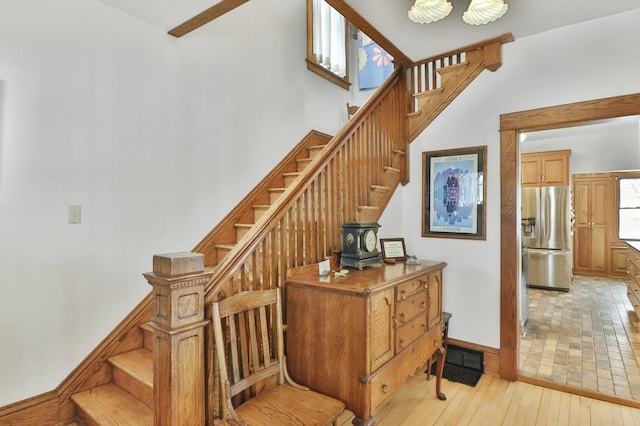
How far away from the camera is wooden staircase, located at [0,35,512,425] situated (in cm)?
198

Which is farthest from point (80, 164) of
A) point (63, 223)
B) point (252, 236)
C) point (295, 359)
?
point (295, 359)

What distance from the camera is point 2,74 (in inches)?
80.2

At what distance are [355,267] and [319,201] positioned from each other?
0.51 m

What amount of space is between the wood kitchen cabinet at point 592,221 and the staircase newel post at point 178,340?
814 centimetres

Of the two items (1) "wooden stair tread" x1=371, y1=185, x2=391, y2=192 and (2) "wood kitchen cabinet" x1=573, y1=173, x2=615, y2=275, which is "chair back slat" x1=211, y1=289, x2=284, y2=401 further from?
(2) "wood kitchen cabinet" x1=573, y1=173, x2=615, y2=275

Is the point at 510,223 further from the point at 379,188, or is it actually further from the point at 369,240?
the point at 369,240

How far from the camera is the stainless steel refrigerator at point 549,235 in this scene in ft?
19.4

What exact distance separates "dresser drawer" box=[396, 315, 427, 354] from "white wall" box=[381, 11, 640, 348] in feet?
3.27

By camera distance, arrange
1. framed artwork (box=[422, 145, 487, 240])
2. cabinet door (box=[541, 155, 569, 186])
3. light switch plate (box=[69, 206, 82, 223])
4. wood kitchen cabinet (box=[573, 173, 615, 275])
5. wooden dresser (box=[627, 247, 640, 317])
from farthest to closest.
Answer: wood kitchen cabinet (box=[573, 173, 615, 275])
cabinet door (box=[541, 155, 569, 186])
wooden dresser (box=[627, 247, 640, 317])
framed artwork (box=[422, 145, 487, 240])
light switch plate (box=[69, 206, 82, 223])

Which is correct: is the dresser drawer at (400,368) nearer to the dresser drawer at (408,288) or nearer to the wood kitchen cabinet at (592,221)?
the dresser drawer at (408,288)

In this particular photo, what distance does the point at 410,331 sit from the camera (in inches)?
87.0

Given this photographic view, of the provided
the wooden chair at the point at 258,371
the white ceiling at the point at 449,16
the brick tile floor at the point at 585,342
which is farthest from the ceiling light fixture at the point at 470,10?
the brick tile floor at the point at 585,342

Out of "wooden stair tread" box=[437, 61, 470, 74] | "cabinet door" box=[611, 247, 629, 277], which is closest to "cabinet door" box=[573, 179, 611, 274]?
"cabinet door" box=[611, 247, 629, 277]

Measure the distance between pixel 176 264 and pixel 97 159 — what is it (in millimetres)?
1500
